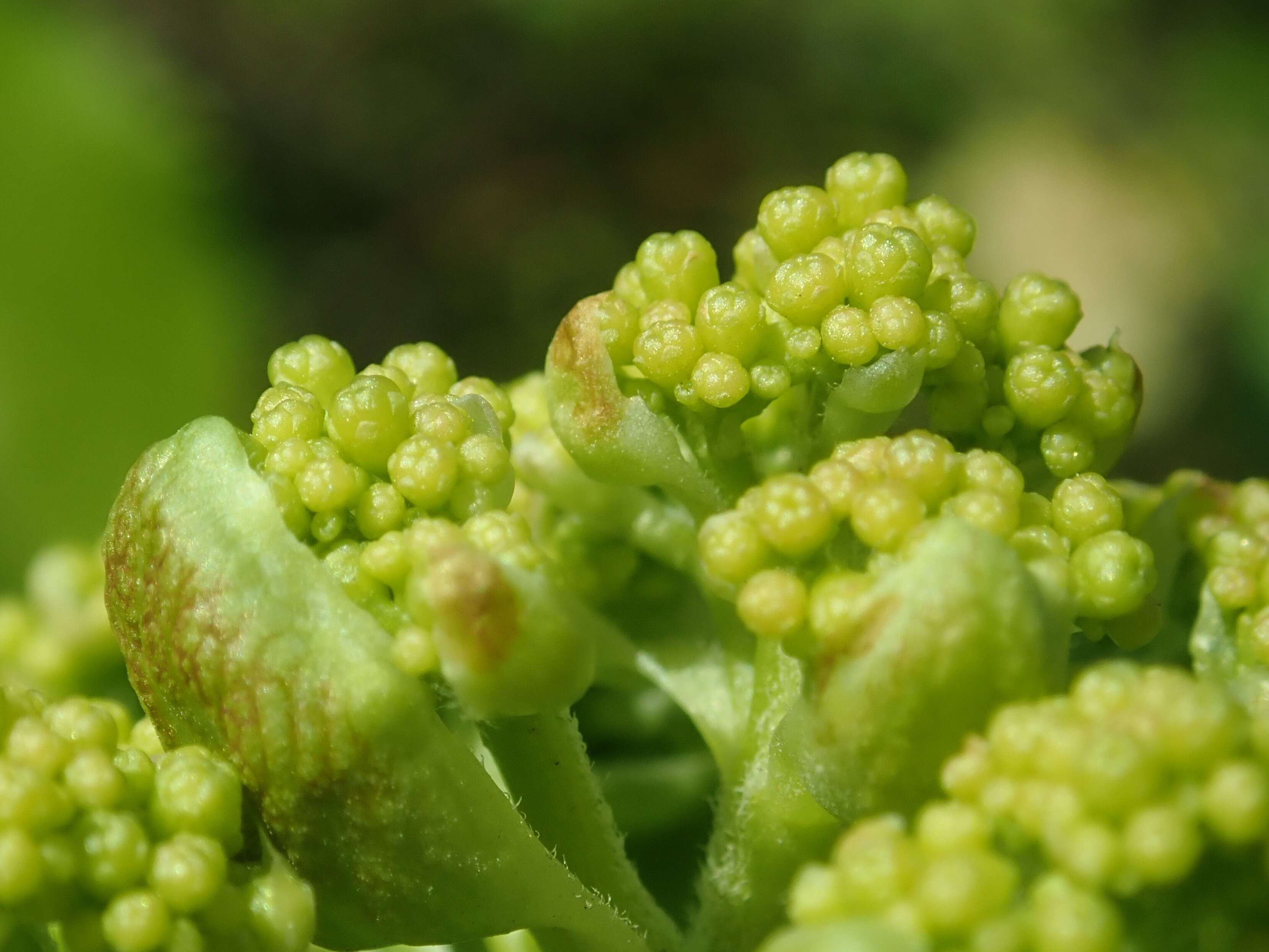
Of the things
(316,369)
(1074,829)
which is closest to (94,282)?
(316,369)

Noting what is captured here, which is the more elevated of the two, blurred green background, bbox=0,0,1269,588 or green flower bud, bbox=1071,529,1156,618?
blurred green background, bbox=0,0,1269,588

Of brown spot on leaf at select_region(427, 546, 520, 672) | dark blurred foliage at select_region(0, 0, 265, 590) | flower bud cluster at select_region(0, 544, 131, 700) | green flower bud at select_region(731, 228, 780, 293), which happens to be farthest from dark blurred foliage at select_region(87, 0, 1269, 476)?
brown spot on leaf at select_region(427, 546, 520, 672)

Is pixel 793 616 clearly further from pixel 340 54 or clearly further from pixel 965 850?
pixel 340 54

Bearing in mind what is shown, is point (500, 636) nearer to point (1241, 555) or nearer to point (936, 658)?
point (936, 658)

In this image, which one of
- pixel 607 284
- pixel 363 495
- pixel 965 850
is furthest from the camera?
pixel 607 284

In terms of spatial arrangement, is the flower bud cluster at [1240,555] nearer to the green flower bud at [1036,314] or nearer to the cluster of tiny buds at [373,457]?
the green flower bud at [1036,314]

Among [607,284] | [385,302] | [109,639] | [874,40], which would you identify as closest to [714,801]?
[109,639]

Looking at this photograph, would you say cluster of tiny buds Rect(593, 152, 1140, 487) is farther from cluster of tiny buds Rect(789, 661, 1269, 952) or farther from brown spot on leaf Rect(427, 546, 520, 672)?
cluster of tiny buds Rect(789, 661, 1269, 952)
